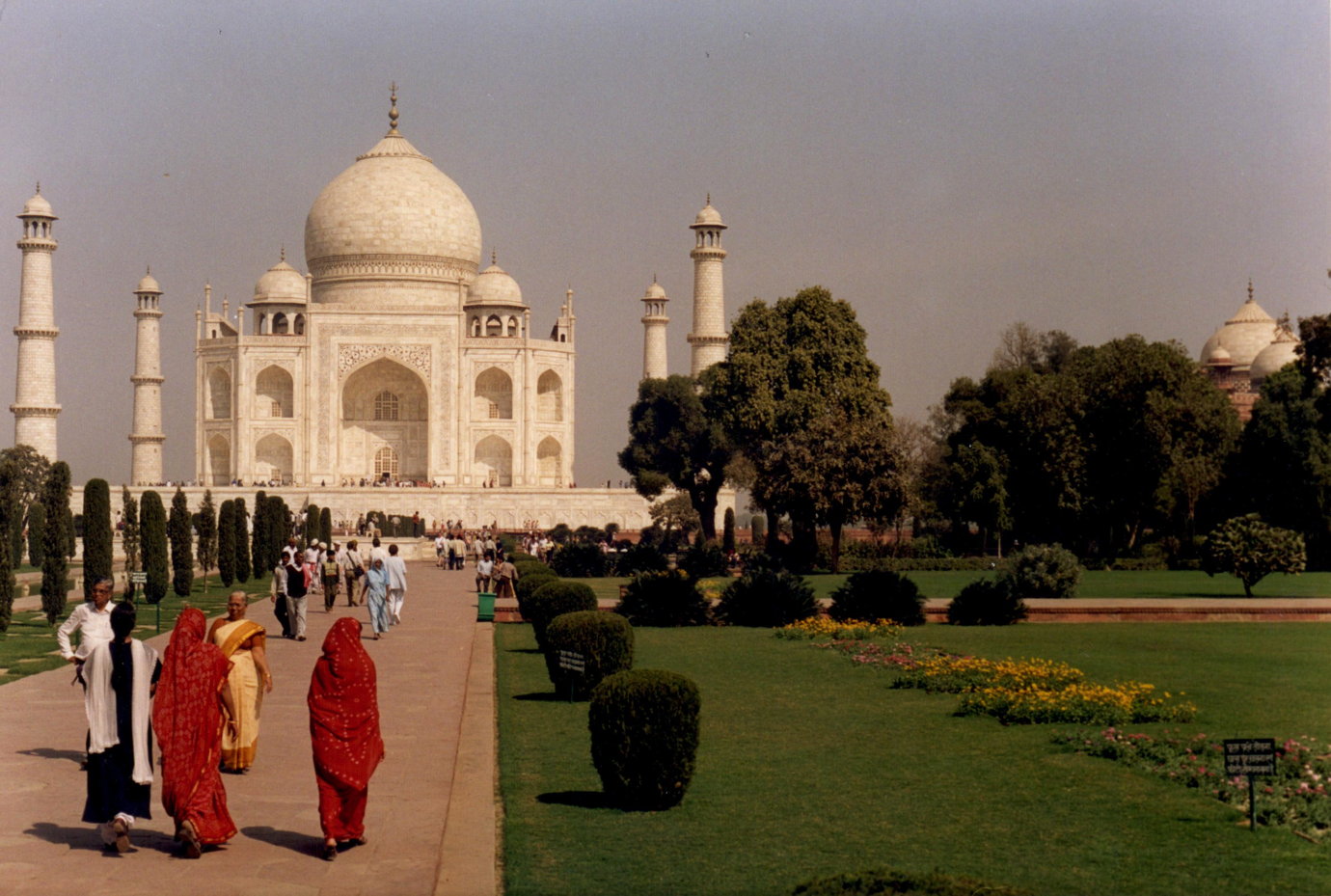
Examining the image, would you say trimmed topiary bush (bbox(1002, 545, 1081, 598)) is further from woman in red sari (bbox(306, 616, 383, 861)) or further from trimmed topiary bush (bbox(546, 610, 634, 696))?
woman in red sari (bbox(306, 616, 383, 861))

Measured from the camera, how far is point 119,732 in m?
7.37

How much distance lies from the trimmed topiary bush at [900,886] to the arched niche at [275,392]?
53138mm

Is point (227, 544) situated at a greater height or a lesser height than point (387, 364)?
lesser

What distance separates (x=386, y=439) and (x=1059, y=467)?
96.6 feet

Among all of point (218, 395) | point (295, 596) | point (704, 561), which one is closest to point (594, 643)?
point (295, 596)

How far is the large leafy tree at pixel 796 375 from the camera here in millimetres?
A: 34781

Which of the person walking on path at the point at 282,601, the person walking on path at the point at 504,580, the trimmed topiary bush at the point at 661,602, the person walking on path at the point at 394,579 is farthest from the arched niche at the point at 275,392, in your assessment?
the person walking on path at the point at 282,601

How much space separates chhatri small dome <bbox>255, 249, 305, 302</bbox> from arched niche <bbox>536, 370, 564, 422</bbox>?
9.55m

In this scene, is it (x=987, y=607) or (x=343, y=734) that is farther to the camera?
(x=987, y=607)

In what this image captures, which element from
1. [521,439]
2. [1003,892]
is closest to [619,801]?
[1003,892]

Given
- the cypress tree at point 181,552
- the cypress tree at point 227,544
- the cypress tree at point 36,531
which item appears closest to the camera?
the cypress tree at point 181,552

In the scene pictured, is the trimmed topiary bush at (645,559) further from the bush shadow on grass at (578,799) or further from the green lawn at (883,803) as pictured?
the bush shadow on grass at (578,799)

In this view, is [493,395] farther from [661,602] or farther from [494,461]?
[661,602]

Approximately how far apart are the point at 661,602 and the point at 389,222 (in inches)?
1623
